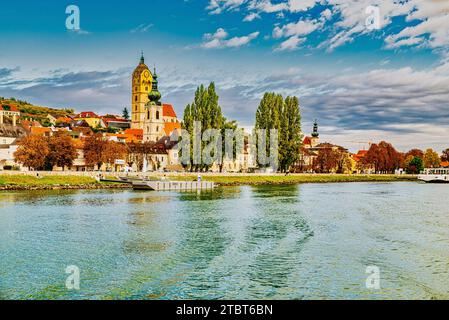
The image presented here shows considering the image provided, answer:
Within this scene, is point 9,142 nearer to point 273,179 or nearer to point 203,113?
point 203,113

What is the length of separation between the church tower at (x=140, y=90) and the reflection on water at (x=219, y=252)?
141000 millimetres

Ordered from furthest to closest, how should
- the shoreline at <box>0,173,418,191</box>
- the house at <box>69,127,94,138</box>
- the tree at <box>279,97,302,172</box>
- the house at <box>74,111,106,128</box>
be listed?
1. the house at <box>74,111,106,128</box>
2. the house at <box>69,127,94,138</box>
3. the tree at <box>279,97,302,172</box>
4. the shoreline at <box>0,173,418,191</box>

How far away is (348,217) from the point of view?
43.1m

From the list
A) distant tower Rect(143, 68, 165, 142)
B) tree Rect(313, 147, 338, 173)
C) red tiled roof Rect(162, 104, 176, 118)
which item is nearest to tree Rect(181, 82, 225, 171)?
tree Rect(313, 147, 338, 173)

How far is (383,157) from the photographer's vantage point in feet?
516

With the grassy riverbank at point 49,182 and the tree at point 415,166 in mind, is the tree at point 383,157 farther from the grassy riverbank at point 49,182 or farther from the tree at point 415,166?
the grassy riverbank at point 49,182

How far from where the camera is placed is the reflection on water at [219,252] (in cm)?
2020

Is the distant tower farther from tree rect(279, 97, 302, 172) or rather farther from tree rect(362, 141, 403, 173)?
tree rect(362, 141, 403, 173)

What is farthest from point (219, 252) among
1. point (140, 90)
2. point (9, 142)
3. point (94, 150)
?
point (140, 90)

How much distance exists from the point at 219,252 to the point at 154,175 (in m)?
66.7

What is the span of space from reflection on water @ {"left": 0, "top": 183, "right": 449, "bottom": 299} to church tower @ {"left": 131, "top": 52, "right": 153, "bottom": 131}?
14100 centimetres

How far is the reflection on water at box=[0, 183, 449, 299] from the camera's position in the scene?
20203 millimetres

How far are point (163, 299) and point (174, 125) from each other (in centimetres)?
15357

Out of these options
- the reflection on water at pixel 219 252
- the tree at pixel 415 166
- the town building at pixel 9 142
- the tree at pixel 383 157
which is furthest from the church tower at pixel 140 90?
the reflection on water at pixel 219 252
